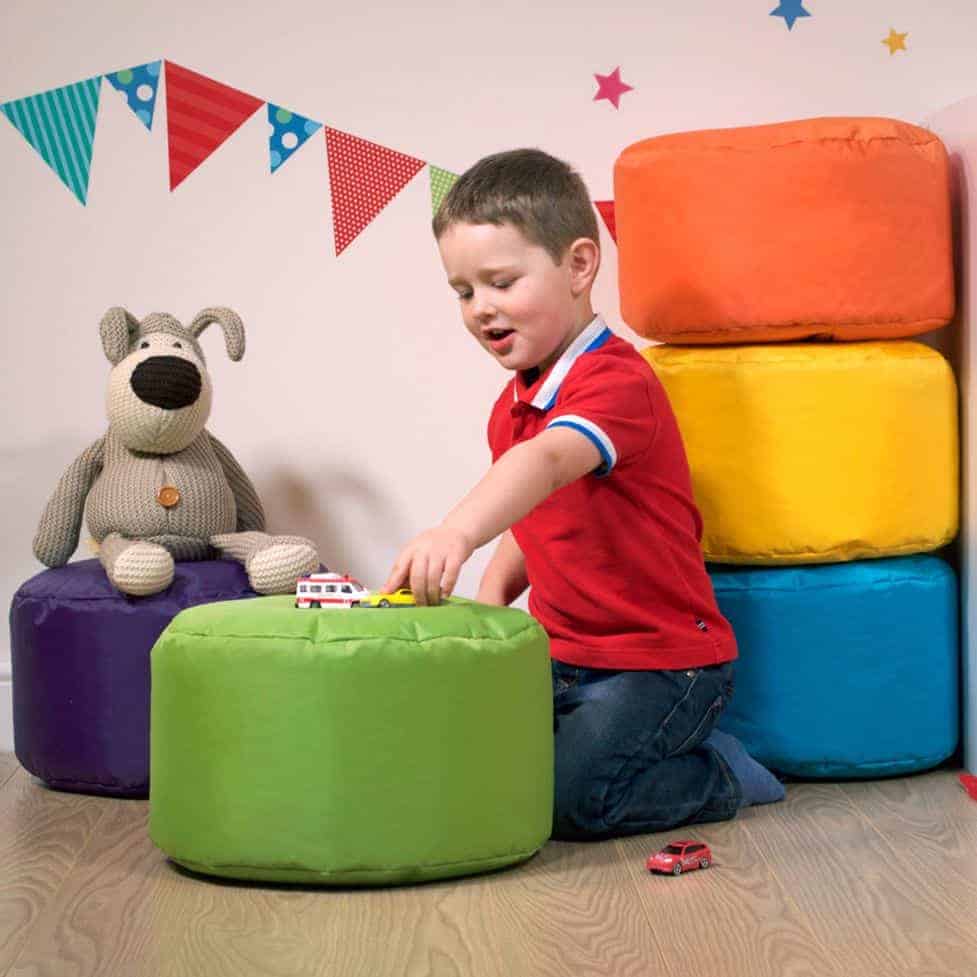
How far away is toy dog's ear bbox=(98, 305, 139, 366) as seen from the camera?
1.97 metres

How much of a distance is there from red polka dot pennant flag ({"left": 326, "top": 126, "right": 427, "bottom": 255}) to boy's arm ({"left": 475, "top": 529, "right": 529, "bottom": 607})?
0.54 m

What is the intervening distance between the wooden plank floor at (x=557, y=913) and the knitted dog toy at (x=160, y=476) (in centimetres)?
39

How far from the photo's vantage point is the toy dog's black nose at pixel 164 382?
1912 millimetres

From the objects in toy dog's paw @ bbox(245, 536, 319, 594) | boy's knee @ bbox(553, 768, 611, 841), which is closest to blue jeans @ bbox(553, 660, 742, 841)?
boy's knee @ bbox(553, 768, 611, 841)

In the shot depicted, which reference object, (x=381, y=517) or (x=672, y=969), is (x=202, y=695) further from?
(x=381, y=517)

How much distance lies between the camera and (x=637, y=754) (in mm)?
1674

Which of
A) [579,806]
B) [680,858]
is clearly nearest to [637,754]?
[579,806]

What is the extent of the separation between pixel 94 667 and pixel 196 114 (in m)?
0.84

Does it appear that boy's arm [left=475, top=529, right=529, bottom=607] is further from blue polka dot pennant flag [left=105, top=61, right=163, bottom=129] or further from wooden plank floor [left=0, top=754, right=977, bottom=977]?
blue polka dot pennant flag [left=105, top=61, right=163, bottom=129]

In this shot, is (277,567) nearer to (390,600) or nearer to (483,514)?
(390,600)

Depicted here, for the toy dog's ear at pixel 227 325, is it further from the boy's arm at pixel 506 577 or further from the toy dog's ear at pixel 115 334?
the boy's arm at pixel 506 577

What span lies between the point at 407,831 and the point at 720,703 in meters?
0.50

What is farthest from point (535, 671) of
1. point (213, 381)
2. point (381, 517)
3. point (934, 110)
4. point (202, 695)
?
point (934, 110)

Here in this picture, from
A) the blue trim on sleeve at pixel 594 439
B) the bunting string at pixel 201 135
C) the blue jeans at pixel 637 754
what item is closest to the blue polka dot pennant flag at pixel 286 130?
the bunting string at pixel 201 135
